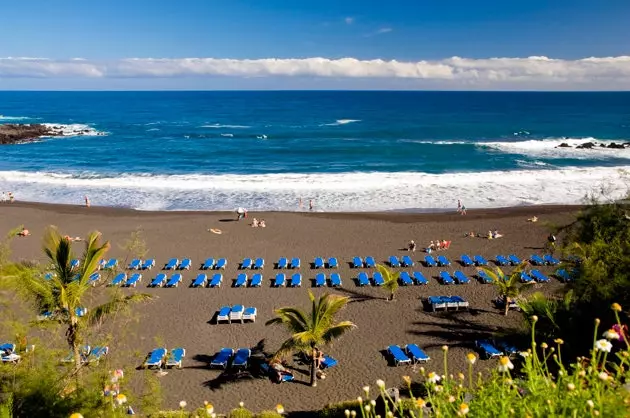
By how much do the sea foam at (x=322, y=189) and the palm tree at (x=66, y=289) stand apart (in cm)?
2378

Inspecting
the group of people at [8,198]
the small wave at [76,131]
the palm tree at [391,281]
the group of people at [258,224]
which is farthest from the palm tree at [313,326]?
the small wave at [76,131]

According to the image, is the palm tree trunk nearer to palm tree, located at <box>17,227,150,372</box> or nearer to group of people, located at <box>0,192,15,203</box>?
palm tree, located at <box>17,227,150,372</box>

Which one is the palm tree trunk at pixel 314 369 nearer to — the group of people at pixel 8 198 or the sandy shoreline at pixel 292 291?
the sandy shoreline at pixel 292 291

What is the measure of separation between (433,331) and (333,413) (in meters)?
6.53

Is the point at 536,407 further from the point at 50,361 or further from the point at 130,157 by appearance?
the point at 130,157

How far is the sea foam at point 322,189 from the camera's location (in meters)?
35.2

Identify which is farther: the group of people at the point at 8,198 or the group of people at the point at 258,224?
the group of people at the point at 8,198

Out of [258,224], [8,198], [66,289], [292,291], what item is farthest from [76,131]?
[66,289]

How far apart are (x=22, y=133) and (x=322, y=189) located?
53547 millimetres

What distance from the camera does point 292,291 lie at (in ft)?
66.2

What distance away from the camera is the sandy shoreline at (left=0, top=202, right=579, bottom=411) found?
545 inches

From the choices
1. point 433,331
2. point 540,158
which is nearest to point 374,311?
point 433,331

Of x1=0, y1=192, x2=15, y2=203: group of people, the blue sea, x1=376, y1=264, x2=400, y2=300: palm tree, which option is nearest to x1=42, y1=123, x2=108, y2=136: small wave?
the blue sea

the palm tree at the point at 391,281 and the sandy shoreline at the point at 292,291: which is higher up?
the palm tree at the point at 391,281
